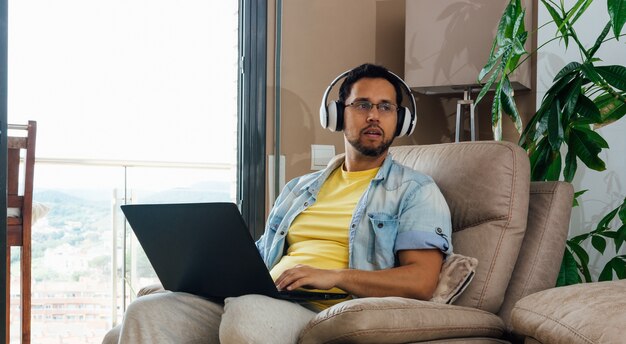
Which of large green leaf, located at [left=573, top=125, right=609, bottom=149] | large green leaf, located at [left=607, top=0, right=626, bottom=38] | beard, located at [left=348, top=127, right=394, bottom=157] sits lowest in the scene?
beard, located at [left=348, top=127, right=394, bottom=157]

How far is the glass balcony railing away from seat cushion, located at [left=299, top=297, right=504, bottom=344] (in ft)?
9.38

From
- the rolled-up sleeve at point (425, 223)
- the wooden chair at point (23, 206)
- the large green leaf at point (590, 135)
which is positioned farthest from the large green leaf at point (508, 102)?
the wooden chair at point (23, 206)

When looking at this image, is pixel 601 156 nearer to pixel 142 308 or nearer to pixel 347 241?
pixel 347 241

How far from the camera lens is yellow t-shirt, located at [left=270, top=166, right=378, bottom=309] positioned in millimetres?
1907

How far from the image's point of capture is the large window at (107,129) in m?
4.32

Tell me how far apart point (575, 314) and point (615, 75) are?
990 mm

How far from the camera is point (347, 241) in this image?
192 cm

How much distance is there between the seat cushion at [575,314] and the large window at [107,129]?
284cm

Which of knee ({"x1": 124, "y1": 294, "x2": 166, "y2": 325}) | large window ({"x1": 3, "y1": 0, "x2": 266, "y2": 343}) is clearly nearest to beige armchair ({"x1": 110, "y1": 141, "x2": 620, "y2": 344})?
knee ({"x1": 124, "y1": 294, "x2": 166, "y2": 325})

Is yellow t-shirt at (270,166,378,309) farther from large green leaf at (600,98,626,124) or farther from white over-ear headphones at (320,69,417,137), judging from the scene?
large green leaf at (600,98,626,124)

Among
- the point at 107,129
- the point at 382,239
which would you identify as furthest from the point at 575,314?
the point at 107,129

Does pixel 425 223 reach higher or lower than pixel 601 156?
lower

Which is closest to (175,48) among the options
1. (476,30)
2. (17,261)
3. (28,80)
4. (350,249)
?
(28,80)

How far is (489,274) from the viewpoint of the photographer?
1.77 m
